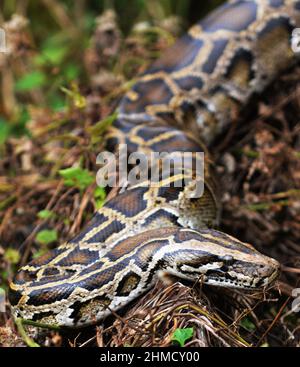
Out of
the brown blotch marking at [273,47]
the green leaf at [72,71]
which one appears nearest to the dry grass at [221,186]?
the brown blotch marking at [273,47]

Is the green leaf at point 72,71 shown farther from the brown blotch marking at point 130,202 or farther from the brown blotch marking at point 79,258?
the brown blotch marking at point 79,258

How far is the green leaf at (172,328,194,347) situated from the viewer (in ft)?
12.4

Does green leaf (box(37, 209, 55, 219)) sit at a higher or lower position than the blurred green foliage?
lower

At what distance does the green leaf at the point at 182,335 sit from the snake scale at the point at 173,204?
55 centimetres

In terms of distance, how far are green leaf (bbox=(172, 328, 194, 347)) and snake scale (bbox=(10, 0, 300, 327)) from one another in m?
0.55

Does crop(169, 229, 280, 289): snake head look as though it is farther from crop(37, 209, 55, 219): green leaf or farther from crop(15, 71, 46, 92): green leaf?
crop(15, 71, 46, 92): green leaf

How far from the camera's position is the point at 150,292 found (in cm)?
443

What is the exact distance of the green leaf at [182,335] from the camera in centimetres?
378

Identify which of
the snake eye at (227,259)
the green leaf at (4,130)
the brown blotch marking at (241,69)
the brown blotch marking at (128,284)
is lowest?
the brown blotch marking at (128,284)

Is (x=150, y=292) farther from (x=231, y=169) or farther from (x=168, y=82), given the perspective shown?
(x=168, y=82)

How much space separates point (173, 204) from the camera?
5.05 m

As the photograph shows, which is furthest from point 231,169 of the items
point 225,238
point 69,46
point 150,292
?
point 69,46

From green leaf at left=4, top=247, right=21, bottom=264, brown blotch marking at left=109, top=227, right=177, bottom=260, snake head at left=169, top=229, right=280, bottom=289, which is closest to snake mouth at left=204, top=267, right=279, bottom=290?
snake head at left=169, top=229, right=280, bottom=289

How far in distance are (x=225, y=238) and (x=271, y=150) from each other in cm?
204
